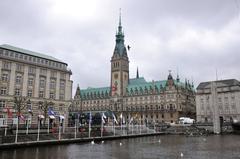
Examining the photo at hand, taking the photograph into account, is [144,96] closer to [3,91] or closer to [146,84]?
[146,84]

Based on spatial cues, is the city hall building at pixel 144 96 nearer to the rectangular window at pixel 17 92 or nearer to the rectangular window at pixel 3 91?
the rectangular window at pixel 17 92

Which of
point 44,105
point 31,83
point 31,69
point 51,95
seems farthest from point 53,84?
point 44,105

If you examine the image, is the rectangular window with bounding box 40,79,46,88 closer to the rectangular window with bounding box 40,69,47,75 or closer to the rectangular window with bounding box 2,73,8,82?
Result: the rectangular window with bounding box 40,69,47,75

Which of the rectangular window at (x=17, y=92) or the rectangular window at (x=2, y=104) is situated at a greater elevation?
the rectangular window at (x=17, y=92)

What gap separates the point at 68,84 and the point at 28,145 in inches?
2141

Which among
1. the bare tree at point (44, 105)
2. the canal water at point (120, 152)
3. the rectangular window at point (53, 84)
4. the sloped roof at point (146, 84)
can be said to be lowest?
the canal water at point (120, 152)

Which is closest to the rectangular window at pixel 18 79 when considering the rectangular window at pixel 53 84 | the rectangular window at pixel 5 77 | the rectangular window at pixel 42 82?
the rectangular window at pixel 5 77

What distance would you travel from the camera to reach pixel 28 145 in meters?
52.2

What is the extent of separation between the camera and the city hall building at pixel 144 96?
16375 cm

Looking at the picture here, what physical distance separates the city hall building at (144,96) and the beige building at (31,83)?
2774 inches

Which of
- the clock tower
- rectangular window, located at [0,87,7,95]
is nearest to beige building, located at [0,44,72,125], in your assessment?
rectangular window, located at [0,87,7,95]

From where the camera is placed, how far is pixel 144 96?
7028 inches

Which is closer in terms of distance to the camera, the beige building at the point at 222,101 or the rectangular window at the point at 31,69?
the rectangular window at the point at 31,69

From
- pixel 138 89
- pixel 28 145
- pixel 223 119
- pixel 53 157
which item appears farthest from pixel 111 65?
pixel 53 157
